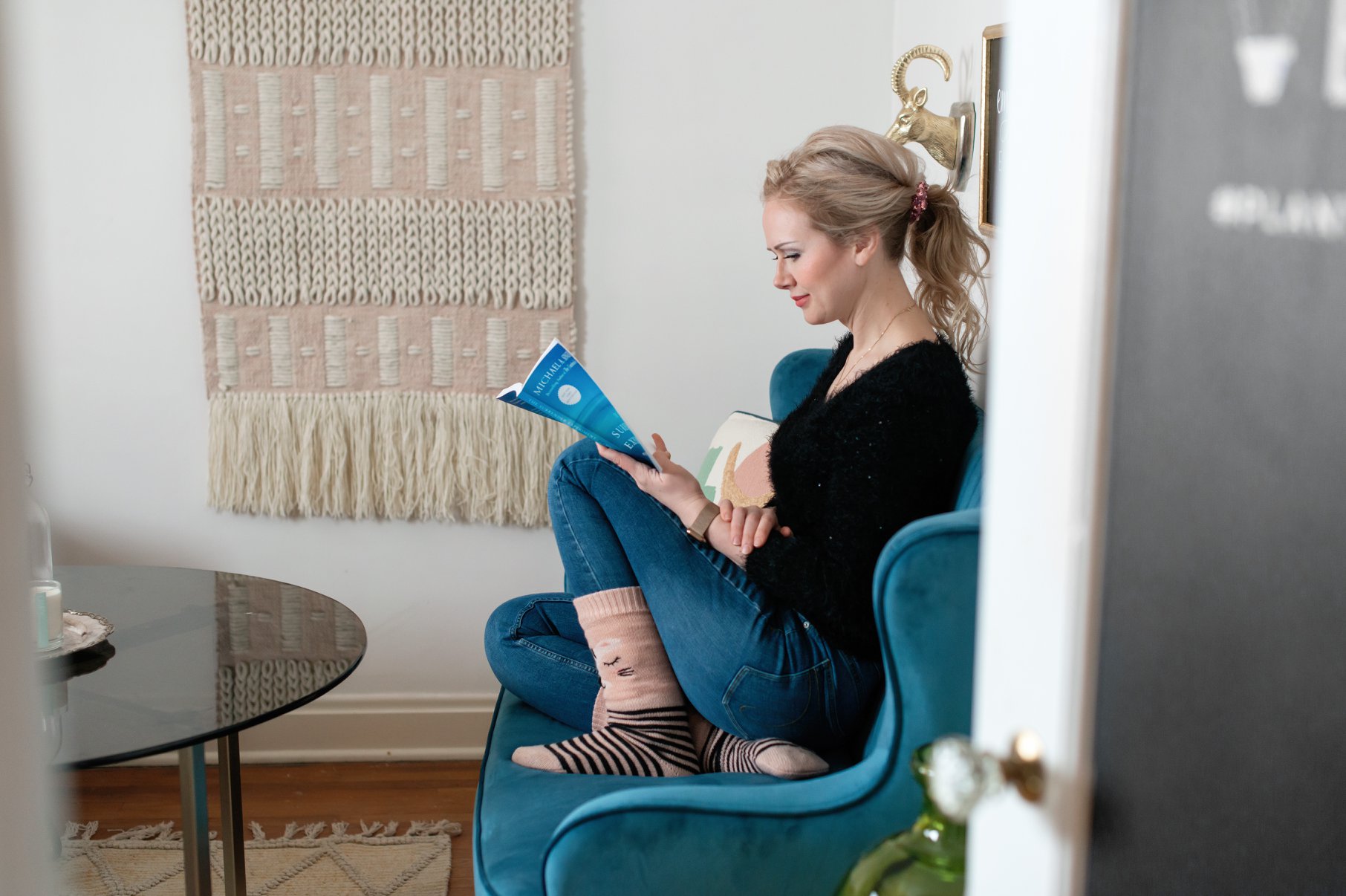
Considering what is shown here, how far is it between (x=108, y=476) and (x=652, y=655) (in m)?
1.45

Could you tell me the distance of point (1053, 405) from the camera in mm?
502

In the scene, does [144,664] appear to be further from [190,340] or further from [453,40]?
[453,40]

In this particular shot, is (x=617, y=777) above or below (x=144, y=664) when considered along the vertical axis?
below

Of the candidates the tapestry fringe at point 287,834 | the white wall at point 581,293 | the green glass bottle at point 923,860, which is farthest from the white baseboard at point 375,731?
the green glass bottle at point 923,860

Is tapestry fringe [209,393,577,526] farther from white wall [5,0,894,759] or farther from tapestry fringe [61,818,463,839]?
tapestry fringe [61,818,463,839]

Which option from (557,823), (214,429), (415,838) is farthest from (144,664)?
(214,429)

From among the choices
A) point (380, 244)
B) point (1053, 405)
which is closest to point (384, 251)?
point (380, 244)

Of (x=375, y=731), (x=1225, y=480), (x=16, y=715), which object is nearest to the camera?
(x=16, y=715)

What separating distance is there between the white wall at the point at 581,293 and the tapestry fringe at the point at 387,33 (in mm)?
83

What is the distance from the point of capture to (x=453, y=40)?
85.5 inches

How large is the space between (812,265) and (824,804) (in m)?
0.78

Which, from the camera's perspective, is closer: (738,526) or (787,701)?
(787,701)

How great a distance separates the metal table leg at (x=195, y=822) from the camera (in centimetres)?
132

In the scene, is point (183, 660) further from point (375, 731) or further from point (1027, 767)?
point (1027, 767)
